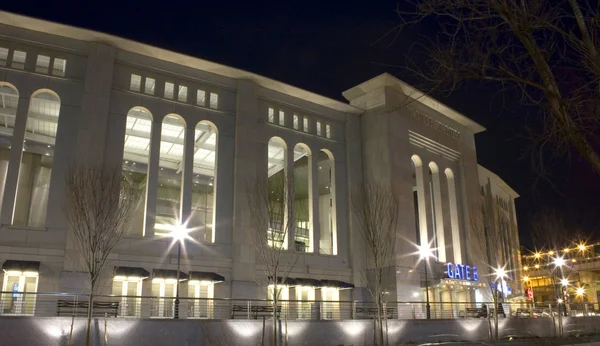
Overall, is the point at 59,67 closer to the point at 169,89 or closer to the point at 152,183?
the point at 169,89

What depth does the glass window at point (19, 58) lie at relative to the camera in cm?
2942

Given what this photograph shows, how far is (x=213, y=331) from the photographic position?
21516mm

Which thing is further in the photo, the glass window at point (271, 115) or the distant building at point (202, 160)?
the glass window at point (271, 115)

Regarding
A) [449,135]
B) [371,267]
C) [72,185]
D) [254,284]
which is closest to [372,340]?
[254,284]

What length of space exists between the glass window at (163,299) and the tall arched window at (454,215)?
2572 cm

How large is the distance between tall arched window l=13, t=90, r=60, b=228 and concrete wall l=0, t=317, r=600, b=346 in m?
18.2

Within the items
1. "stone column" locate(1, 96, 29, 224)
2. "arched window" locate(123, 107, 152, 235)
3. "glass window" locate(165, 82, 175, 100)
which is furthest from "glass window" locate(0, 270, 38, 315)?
"glass window" locate(165, 82, 175, 100)

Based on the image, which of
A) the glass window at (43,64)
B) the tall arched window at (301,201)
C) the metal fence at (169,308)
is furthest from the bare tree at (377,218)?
the glass window at (43,64)

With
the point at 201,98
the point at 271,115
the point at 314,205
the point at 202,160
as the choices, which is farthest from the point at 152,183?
the point at 202,160

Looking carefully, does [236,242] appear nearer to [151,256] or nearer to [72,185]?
[151,256]

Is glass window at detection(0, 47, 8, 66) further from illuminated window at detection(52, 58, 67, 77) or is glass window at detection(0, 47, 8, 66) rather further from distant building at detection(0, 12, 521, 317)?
illuminated window at detection(52, 58, 67, 77)

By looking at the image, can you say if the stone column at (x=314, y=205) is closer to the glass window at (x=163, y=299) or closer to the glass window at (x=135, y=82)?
the glass window at (x=163, y=299)

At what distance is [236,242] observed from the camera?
3272 cm

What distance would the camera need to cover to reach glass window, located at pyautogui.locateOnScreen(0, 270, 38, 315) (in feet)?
86.0
